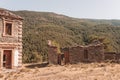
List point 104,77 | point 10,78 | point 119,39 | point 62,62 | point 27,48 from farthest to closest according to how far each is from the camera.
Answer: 1. point 119,39
2. point 27,48
3. point 62,62
4. point 10,78
5. point 104,77

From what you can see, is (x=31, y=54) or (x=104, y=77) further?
(x=31, y=54)

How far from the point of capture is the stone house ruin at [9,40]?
61.9 ft

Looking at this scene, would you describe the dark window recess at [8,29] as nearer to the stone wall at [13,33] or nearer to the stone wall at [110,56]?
the stone wall at [13,33]

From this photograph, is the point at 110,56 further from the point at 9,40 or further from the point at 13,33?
the point at 9,40

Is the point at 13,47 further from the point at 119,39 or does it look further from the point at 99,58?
the point at 119,39

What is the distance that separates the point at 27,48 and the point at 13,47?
36165 mm

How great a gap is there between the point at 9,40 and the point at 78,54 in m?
9.27

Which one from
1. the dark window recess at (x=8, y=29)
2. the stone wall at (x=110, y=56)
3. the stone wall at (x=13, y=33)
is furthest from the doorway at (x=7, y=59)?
the stone wall at (x=110, y=56)

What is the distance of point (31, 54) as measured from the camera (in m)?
51.5

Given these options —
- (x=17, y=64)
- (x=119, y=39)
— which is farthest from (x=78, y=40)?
(x=17, y=64)

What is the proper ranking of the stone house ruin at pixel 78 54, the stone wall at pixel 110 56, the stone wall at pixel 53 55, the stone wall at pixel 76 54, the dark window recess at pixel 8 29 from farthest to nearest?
the stone wall at pixel 53 55
the stone wall at pixel 110 56
the stone wall at pixel 76 54
the stone house ruin at pixel 78 54
the dark window recess at pixel 8 29

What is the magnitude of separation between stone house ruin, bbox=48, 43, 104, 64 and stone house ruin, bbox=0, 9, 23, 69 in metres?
7.89

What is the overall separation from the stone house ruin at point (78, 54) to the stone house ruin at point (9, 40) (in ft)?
25.9

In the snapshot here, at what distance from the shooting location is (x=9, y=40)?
63.7 feet
